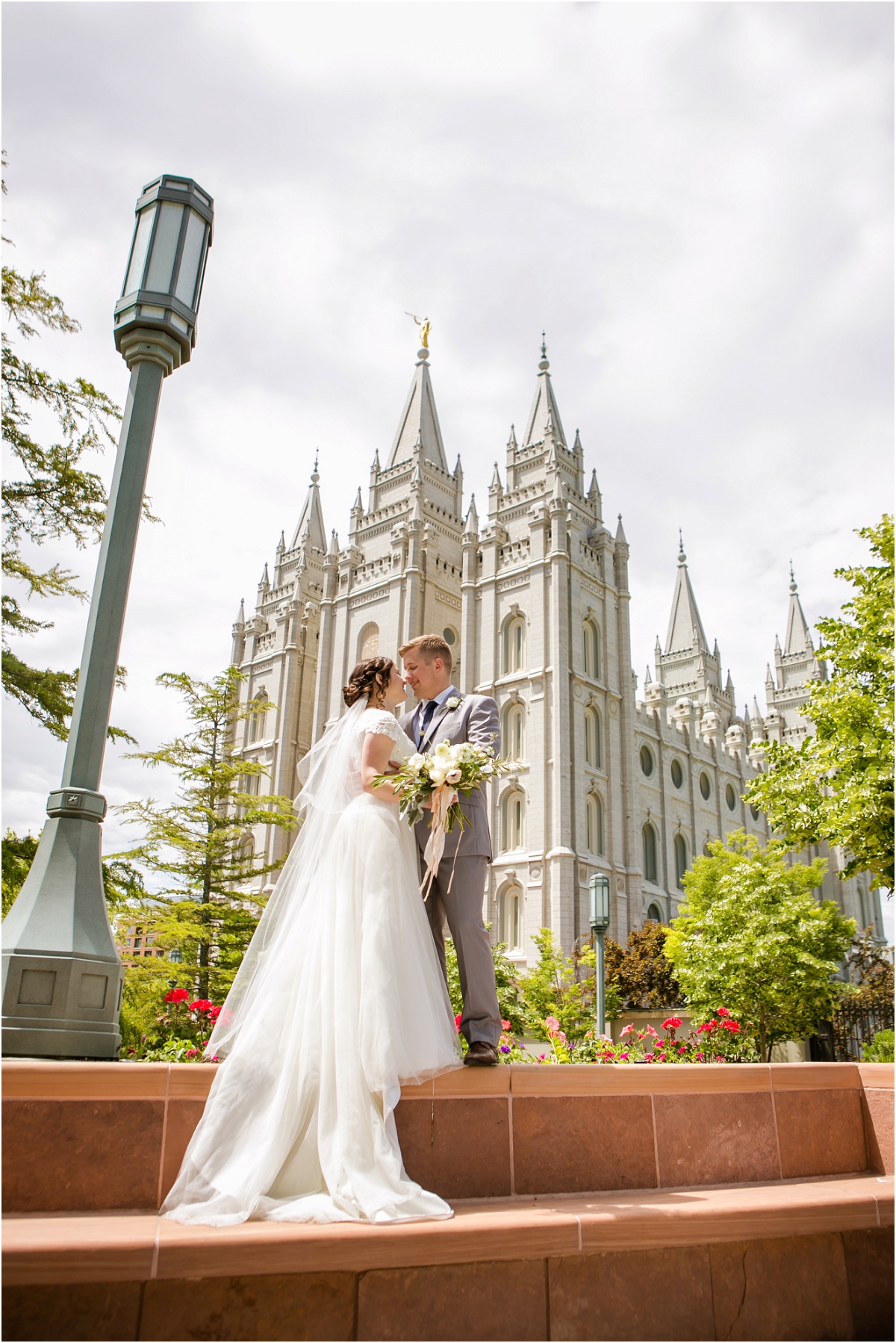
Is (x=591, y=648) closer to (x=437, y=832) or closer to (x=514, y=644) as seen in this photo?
(x=514, y=644)

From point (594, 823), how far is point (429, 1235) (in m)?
32.1

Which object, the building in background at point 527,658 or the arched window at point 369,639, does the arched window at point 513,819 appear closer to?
the building in background at point 527,658

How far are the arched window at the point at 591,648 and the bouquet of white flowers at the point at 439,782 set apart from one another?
32.8 meters

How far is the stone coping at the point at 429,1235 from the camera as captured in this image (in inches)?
94.7

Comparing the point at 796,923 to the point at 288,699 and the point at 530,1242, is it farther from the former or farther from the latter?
the point at 288,699

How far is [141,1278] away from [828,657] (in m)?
12.6

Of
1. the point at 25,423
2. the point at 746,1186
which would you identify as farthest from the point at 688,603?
the point at 746,1186

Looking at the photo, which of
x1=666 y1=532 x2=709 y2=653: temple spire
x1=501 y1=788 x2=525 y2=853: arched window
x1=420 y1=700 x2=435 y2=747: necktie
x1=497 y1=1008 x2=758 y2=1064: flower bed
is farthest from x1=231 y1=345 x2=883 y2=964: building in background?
x1=420 y1=700 x2=435 y2=747: necktie

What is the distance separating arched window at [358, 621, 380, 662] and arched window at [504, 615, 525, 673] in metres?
6.41

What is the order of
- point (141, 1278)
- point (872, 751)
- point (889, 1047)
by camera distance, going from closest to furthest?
point (141, 1278)
point (872, 751)
point (889, 1047)

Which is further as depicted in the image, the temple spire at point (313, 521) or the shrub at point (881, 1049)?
the temple spire at point (313, 521)

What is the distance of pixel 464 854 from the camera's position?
152 inches

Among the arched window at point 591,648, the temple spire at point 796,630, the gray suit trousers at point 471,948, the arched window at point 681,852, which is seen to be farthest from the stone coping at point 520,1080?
the temple spire at point 796,630

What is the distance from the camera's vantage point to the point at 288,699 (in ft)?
142
